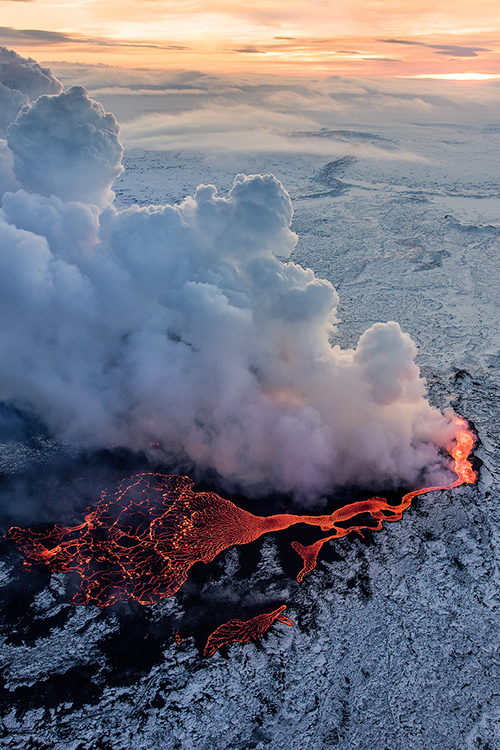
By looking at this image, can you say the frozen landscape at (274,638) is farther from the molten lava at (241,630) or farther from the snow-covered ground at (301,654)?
the molten lava at (241,630)

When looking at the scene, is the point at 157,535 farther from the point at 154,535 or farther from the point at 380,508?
the point at 380,508

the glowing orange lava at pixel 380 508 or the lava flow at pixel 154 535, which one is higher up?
the glowing orange lava at pixel 380 508

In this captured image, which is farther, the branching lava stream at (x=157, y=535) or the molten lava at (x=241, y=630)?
the branching lava stream at (x=157, y=535)

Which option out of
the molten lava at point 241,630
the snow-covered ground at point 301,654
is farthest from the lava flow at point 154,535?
the molten lava at point 241,630

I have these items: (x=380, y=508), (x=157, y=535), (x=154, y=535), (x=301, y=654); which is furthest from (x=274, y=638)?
(x=380, y=508)

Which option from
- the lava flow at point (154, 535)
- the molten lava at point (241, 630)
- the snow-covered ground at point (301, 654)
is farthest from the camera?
the lava flow at point (154, 535)

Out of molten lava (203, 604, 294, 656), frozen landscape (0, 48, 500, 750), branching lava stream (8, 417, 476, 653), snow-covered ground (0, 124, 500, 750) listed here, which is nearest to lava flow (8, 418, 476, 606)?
branching lava stream (8, 417, 476, 653)

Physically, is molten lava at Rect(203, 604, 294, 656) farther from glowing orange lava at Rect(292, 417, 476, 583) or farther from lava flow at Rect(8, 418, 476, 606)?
lava flow at Rect(8, 418, 476, 606)
